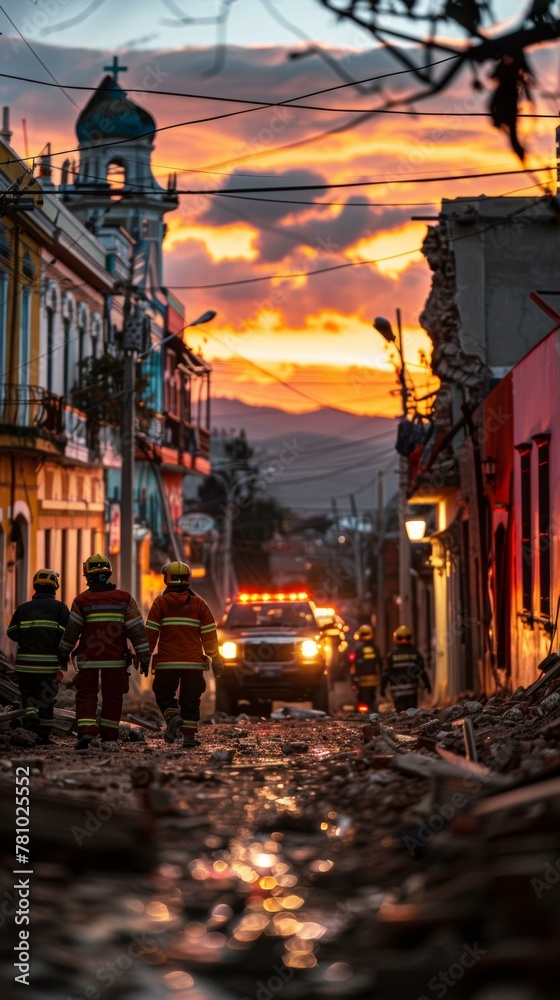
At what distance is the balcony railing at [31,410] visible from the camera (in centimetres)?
2522

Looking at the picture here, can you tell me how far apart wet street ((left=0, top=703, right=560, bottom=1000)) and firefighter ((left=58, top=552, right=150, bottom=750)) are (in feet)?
10.6

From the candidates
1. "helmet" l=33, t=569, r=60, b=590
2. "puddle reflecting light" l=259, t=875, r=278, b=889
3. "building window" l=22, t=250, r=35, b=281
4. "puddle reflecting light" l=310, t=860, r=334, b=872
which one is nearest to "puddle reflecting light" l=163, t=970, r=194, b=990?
"puddle reflecting light" l=259, t=875, r=278, b=889

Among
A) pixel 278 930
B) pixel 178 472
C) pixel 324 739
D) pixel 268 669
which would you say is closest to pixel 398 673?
pixel 268 669

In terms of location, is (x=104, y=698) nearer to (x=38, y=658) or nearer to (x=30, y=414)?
(x=38, y=658)

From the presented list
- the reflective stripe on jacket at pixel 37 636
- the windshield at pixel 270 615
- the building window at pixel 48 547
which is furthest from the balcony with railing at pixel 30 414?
the reflective stripe on jacket at pixel 37 636

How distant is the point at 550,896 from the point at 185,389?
48.4m

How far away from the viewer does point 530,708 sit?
13.5 m

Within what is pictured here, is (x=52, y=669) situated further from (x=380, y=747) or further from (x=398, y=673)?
(x=398, y=673)

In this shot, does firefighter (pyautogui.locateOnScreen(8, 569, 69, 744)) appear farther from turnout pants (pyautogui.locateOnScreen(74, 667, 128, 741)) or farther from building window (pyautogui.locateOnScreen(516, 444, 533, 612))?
building window (pyautogui.locateOnScreen(516, 444, 533, 612))

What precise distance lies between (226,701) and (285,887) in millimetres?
14028

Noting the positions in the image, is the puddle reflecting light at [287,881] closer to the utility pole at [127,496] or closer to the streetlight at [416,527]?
the utility pole at [127,496]

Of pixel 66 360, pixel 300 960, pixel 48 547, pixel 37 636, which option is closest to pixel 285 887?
pixel 300 960

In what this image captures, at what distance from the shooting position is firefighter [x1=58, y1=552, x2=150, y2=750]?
13.4m

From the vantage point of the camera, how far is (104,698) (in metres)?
13.4
